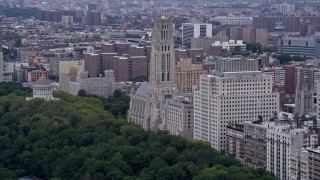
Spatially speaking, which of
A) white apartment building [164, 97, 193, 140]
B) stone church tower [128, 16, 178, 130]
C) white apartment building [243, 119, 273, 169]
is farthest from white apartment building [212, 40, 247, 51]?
white apartment building [243, 119, 273, 169]

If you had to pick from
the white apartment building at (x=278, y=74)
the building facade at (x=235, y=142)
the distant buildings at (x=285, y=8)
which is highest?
the distant buildings at (x=285, y=8)

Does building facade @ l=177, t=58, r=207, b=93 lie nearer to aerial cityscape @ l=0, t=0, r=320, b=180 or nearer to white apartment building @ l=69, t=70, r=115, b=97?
aerial cityscape @ l=0, t=0, r=320, b=180

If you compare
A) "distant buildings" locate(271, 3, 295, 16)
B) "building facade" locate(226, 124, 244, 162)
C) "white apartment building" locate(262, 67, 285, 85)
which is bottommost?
"building facade" locate(226, 124, 244, 162)

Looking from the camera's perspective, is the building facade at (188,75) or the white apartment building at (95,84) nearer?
the building facade at (188,75)

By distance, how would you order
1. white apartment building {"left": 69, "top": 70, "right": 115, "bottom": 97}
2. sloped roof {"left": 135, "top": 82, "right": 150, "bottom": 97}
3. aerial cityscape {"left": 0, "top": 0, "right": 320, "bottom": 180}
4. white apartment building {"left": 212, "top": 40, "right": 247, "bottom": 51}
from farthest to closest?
white apartment building {"left": 212, "top": 40, "right": 247, "bottom": 51} → white apartment building {"left": 69, "top": 70, "right": 115, "bottom": 97} → sloped roof {"left": 135, "top": 82, "right": 150, "bottom": 97} → aerial cityscape {"left": 0, "top": 0, "right": 320, "bottom": 180}

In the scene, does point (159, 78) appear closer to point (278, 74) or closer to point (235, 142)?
point (235, 142)

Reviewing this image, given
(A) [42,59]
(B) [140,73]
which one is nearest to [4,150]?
(B) [140,73]

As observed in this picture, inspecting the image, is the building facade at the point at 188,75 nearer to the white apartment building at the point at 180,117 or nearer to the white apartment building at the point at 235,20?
the white apartment building at the point at 180,117

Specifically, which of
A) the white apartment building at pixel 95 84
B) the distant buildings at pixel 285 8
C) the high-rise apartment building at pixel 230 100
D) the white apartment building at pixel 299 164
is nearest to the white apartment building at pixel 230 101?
the high-rise apartment building at pixel 230 100
